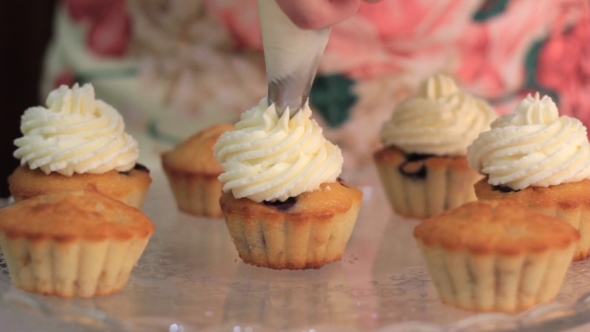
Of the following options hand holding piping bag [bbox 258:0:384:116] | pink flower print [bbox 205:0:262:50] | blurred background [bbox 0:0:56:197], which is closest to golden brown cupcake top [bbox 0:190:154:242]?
hand holding piping bag [bbox 258:0:384:116]

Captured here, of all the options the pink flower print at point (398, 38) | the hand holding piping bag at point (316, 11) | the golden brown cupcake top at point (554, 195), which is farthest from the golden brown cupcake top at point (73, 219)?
the pink flower print at point (398, 38)

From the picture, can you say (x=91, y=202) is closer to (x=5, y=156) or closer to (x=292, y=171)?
(x=292, y=171)

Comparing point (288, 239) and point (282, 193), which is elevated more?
point (282, 193)

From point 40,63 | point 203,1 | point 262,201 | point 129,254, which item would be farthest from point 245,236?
point 40,63

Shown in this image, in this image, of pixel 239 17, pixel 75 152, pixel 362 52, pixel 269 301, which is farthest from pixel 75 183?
pixel 362 52

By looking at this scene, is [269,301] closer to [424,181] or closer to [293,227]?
[293,227]
